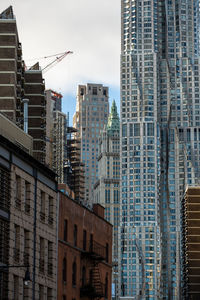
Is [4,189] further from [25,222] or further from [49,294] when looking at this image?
[49,294]

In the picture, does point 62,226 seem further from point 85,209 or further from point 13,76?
point 13,76

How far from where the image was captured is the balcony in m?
87.8

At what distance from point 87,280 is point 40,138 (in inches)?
2736

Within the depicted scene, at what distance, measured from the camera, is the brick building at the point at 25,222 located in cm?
6394

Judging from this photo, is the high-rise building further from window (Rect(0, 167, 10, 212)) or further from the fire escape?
window (Rect(0, 167, 10, 212))

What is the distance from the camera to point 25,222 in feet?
226

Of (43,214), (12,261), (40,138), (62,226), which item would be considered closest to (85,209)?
(62,226)

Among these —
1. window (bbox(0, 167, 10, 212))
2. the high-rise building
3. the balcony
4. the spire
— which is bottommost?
the balcony

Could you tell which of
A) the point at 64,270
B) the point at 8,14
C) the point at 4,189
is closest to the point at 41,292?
the point at 64,270

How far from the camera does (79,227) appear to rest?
87.6 metres

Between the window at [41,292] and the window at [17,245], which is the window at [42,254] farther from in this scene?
the window at [17,245]

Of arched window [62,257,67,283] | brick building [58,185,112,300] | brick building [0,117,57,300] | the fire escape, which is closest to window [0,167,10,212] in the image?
brick building [0,117,57,300]

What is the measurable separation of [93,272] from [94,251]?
9.31 ft

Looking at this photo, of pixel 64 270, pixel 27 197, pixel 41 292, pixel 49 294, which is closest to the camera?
pixel 27 197
